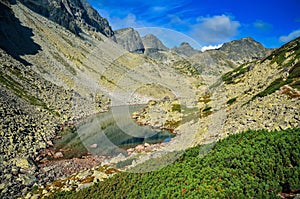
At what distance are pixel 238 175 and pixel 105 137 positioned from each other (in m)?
39.2

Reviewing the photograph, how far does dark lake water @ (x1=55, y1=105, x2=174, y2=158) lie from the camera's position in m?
37.2

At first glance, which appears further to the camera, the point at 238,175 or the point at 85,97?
the point at 85,97

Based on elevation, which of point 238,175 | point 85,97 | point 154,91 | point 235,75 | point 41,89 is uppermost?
point 235,75

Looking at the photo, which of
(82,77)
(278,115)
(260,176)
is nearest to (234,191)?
(260,176)

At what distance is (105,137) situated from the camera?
47906 mm

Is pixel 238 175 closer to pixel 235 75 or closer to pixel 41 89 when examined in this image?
pixel 41 89

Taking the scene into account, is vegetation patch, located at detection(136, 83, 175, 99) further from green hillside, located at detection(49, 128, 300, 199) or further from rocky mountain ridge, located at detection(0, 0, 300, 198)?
green hillside, located at detection(49, 128, 300, 199)

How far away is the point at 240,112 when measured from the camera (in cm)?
3250

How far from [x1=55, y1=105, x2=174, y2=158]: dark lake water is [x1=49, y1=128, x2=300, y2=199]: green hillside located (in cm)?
1954

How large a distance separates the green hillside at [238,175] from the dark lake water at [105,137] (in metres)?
19.5

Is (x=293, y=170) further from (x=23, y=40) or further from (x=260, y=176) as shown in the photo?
(x=23, y=40)

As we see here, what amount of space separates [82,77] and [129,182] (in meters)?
84.9

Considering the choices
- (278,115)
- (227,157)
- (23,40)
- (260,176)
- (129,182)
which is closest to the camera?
(260,176)

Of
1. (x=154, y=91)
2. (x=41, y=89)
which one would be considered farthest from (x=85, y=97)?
(x=154, y=91)
